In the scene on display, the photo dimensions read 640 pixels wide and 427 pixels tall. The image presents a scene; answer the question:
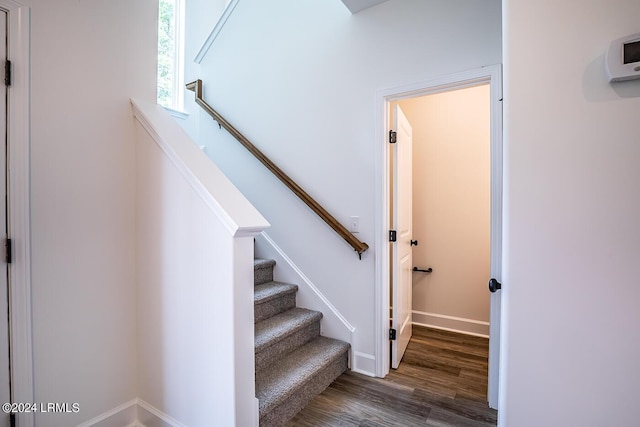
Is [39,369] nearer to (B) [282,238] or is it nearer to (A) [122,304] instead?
(A) [122,304]

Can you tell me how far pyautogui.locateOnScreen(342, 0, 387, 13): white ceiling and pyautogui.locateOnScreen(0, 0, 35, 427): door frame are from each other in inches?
72.3

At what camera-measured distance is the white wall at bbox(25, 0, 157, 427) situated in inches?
55.4

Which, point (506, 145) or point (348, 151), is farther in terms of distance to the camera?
point (348, 151)

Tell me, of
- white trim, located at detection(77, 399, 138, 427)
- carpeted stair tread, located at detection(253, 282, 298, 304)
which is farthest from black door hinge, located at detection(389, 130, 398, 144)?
white trim, located at detection(77, 399, 138, 427)

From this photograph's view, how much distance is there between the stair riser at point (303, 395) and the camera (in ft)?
5.39

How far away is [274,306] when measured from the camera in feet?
7.66

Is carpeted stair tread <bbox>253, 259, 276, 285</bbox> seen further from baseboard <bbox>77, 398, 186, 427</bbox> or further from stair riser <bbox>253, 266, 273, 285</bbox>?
baseboard <bbox>77, 398, 186, 427</bbox>

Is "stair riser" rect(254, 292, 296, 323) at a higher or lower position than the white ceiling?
lower

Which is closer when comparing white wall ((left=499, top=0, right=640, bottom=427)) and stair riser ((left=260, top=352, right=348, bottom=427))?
white wall ((left=499, top=0, right=640, bottom=427))

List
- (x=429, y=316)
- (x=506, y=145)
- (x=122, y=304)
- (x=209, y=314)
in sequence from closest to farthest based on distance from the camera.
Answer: (x=506, y=145)
(x=209, y=314)
(x=122, y=304)
(x=429, y=316)

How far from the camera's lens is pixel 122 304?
66.4 inches

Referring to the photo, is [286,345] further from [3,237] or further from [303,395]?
[3,237]

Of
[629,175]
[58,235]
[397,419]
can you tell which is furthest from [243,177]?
[629,175]

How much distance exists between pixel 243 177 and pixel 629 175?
263cm
